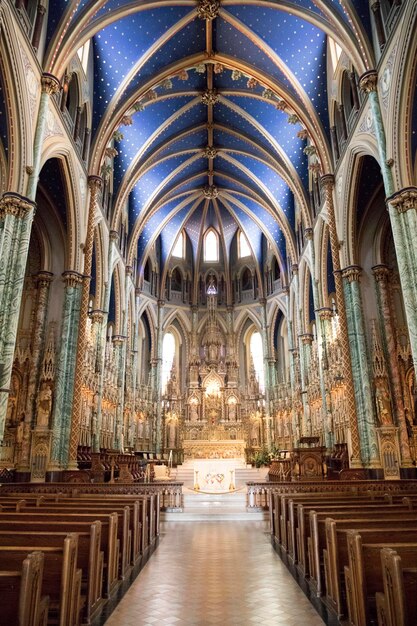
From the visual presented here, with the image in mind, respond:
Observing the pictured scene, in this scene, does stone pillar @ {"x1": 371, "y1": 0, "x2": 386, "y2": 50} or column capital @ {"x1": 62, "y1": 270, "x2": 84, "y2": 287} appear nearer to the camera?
stone pillar @ {"x1": 371, "y1": 0, "x2": 386, "y2": 50}

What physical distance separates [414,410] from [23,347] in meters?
15.0

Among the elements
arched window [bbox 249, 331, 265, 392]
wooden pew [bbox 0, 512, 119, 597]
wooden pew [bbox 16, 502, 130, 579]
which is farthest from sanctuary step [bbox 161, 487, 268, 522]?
arched window [bbox 249, 331, 265, 392]

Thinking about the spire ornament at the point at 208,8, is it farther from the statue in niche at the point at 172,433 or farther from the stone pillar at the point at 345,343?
the statue in niche at the point at 172,433

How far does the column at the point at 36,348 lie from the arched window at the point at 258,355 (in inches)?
813

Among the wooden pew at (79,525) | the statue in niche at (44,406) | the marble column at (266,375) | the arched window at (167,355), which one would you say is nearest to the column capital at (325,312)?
the marble column at (266,375)

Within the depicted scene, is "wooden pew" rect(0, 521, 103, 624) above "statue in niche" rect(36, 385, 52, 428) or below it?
below

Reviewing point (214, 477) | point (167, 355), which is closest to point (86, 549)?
point (214, 477)

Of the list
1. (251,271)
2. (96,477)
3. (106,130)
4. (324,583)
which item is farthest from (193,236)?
(324,583)

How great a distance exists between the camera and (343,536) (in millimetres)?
4840

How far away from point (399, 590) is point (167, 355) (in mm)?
34640

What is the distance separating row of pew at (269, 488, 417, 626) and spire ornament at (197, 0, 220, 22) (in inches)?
794

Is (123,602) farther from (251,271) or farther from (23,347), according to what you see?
(251,271)

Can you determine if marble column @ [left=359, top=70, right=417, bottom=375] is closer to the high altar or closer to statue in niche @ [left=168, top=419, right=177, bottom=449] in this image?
the high altar

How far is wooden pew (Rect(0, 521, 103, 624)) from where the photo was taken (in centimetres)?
425
